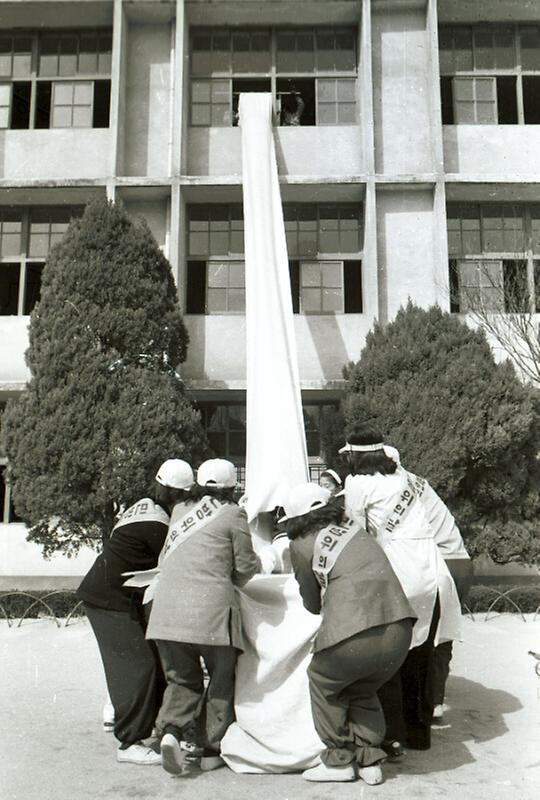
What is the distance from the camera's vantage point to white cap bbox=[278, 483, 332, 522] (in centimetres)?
423

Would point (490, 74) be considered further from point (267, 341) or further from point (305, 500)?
point (305, 500)

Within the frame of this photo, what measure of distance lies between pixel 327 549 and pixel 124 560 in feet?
4.29

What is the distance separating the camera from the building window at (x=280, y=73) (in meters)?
14.3

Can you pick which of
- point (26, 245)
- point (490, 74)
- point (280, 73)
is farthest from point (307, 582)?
point (490, 74)

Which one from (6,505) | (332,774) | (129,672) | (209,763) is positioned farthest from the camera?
(6,505)

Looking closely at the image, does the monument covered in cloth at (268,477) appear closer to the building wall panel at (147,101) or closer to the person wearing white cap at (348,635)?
the person wearing white cap at (348,635)

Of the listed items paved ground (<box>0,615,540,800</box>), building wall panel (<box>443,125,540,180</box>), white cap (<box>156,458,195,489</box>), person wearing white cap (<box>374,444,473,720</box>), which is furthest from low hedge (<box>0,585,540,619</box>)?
building wall panel (<box>443,125,540,180</box>)

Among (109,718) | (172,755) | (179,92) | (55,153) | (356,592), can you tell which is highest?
(179,92)

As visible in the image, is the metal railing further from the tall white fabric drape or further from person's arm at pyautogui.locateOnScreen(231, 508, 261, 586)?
person's arm at pyautogui.locateOnScreen(231, 508, 261, 586)

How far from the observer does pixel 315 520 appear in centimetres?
421

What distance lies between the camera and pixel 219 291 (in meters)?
13.9

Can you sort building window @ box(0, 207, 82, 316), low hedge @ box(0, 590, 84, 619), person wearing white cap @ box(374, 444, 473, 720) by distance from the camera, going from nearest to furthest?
person wearing white cap @ box(374, 444, 473, 720) < low hedge @ box(0, 590, 84, 619) < building window @ box(0, 207, 82, 316)

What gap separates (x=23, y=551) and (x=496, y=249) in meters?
9.65

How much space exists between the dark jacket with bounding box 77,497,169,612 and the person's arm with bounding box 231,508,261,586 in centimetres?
A: 52
